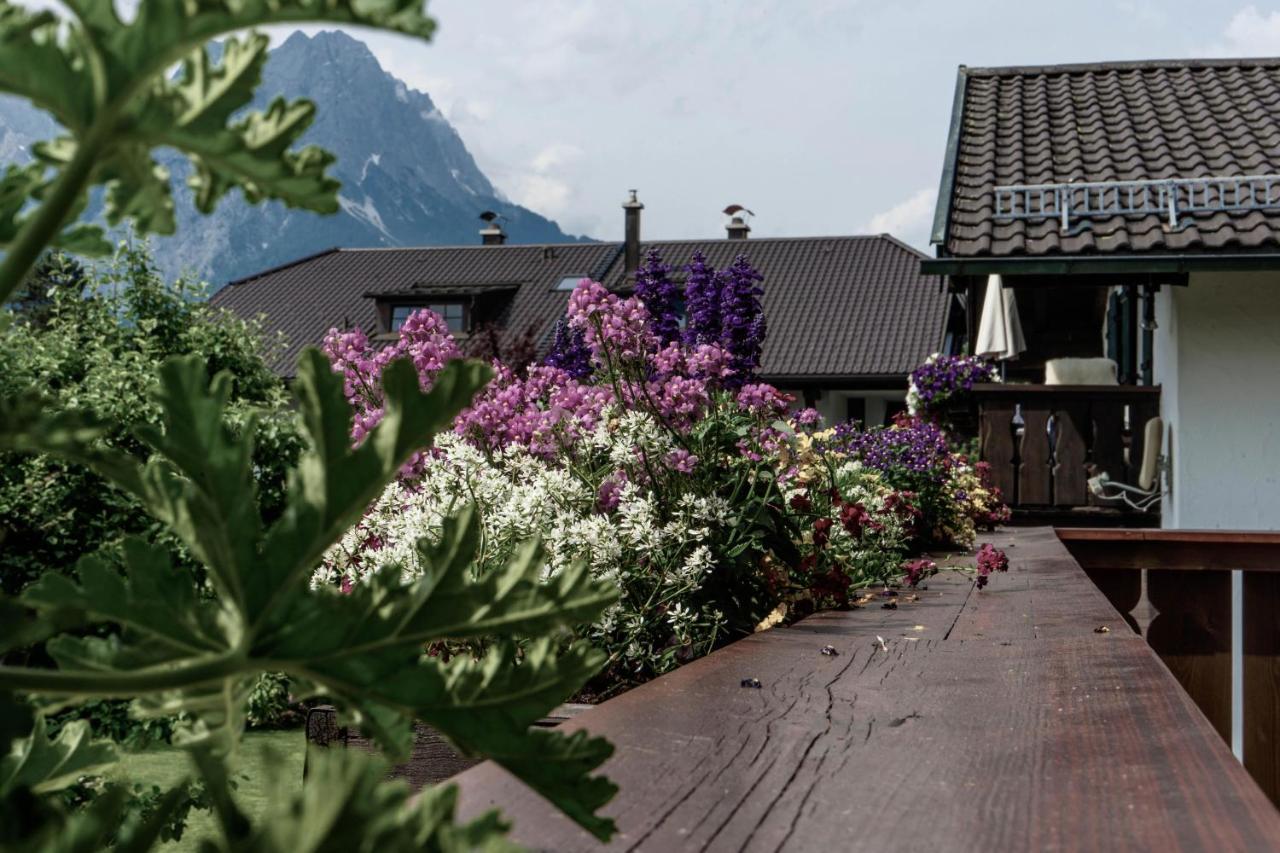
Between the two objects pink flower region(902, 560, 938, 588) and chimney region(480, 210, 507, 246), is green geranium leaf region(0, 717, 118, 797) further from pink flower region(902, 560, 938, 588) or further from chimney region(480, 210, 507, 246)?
chimney region(480, 210, 507, 246)

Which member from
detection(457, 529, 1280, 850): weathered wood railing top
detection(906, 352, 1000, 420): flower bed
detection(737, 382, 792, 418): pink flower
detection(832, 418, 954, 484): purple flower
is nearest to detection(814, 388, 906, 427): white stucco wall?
detection(906, 352, 1000, 420): flower bed

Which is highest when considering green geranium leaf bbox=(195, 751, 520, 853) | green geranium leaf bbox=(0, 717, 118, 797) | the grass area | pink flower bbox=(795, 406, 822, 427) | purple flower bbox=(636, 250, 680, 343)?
purple flower bbox=(636, 250, 680, 343)

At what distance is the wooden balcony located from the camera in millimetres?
8117

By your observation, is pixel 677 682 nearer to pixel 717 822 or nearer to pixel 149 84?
pixel 717 822

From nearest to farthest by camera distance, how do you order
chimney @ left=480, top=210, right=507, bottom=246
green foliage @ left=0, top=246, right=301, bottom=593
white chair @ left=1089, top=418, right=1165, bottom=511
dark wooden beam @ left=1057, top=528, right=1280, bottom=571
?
dark wooden beam @ left=1057, top=528, right=1280, bottom=571 < white chair @ left=1089, top=418, right=1165, bottom=511 < green foliage @ left=0, top=246, right=301, bottom=593 < chimney @ left=480, top=210, right=507, bottom=246

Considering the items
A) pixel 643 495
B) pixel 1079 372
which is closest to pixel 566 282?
pixel 1079 372

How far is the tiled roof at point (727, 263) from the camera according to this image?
28469 mm

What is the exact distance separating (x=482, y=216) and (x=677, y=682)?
120ft

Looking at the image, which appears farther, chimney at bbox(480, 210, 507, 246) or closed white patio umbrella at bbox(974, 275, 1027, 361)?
chimney at bbox(480, 210, 507, 246)

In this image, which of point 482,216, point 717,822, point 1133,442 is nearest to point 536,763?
point 717,822

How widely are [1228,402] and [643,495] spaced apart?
5282 millimetres

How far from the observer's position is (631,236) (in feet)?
103

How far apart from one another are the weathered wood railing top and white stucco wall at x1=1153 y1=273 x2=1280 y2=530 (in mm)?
5582

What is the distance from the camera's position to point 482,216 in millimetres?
37375
